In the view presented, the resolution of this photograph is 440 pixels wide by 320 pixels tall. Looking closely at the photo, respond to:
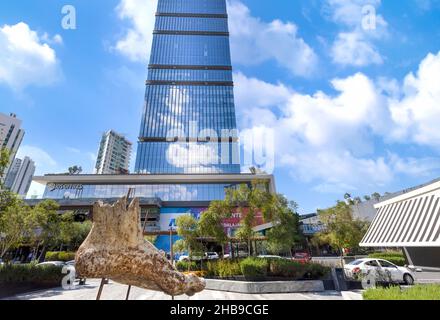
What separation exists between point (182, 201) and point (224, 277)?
111 feet

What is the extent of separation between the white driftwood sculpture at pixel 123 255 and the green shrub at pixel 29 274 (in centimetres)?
1322

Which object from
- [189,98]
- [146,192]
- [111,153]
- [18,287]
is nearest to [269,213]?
[18,287]

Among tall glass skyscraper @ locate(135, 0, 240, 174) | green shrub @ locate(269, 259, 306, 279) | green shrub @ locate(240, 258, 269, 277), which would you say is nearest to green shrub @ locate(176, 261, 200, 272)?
green shrub @ locate(240, 258, 269, 277)

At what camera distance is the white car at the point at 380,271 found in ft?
36.6

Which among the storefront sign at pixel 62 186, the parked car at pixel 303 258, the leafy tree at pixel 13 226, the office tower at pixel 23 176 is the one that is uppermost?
the office tower at pixel 23 176

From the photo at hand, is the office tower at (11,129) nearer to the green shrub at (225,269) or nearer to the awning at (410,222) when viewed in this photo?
the green shrub at (225,269)

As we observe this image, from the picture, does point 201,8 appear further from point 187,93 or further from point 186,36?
point 187,93

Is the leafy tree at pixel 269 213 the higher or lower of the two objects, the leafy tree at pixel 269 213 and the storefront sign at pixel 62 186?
the lower

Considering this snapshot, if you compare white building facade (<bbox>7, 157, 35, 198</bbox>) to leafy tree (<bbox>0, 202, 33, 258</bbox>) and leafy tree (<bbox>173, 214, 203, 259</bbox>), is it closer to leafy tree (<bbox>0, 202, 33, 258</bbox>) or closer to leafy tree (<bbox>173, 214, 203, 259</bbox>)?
leafy tree (<bbox>0, 202, 33, 258</bbox>)

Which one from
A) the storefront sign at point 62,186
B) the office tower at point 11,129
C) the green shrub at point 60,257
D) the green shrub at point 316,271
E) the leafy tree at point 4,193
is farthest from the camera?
the office tower at point 11,129

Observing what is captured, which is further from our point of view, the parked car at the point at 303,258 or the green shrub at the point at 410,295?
the parked car at the point at 303,258

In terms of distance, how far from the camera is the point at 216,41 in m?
79.7

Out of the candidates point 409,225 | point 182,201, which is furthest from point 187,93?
point 409,225

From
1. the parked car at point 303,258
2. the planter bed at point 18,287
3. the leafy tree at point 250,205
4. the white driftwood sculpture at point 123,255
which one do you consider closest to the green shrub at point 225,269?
the leafy tree at point 250,205
